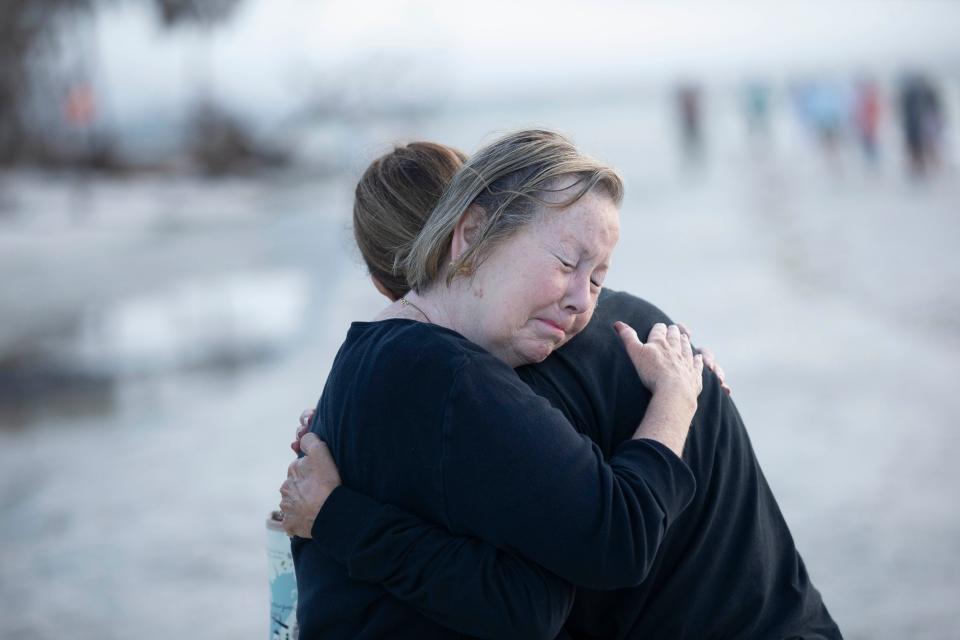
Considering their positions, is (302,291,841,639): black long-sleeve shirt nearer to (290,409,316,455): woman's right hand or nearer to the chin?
the chin

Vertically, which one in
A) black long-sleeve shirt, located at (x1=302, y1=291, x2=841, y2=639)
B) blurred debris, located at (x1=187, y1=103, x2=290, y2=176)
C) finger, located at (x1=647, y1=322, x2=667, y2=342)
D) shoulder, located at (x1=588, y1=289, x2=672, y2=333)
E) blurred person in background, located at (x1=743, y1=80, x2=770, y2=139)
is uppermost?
shoulder, located at (x1=588, y1=289, x2=672, y2=333)

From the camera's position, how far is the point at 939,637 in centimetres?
395

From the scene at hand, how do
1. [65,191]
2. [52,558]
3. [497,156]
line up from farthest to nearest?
[65,191] → [52,558] → [497,156]

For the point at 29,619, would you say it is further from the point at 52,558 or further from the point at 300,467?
the point at 300,467

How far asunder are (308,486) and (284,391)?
5.96 metres

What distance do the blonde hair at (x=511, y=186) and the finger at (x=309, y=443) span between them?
0.36 meters

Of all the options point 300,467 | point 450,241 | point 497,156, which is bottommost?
point 300,467

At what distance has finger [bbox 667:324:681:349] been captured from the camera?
6.45 ft

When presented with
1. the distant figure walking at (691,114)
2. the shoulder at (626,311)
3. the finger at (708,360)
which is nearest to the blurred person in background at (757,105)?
the distant figure walking at (691,114)

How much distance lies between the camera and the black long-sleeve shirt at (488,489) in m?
1.68

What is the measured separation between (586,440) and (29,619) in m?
Answer: 3.48

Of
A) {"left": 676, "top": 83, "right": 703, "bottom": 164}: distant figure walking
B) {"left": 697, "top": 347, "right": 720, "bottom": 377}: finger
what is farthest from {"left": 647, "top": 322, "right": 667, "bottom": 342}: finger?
{"left": 676, "top": 83, "right": 703, "bottom": 164}: distant figure walking

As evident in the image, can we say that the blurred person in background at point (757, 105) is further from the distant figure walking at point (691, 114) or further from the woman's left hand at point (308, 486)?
the woman's left hand at point (308, 486)

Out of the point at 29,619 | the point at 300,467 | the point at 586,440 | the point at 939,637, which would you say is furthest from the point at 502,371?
the point at 29,619
